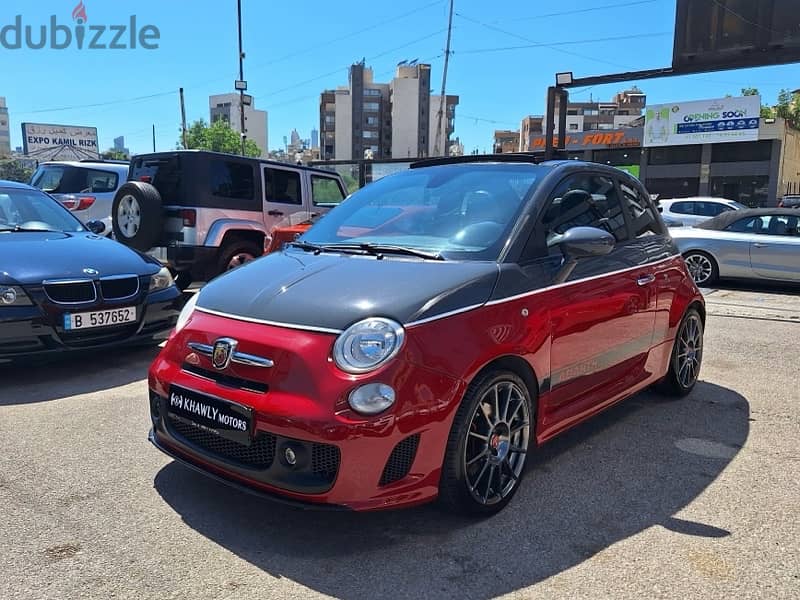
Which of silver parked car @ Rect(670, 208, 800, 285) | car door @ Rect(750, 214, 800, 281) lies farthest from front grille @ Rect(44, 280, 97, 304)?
car door @ Rect(750, 214, 800, 281)

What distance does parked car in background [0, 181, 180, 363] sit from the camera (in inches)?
186

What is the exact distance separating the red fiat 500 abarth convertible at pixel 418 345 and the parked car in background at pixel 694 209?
12.9 metres

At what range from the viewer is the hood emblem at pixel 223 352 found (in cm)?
272

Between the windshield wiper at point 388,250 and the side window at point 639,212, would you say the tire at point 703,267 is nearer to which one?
the side window at point 639,212

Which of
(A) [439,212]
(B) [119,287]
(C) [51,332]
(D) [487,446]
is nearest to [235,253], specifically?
(B) [119,287]

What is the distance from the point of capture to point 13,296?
15.4 ft

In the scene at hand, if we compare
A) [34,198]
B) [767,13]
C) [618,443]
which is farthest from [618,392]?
[767,13]

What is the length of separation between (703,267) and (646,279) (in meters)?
8.03

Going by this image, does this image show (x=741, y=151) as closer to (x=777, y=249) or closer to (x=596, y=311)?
(x=777, y=249)

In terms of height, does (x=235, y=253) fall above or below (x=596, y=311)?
below

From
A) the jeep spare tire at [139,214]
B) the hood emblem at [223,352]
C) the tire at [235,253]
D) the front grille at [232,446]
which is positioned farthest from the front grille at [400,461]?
the jeep spare tire at [139,214]

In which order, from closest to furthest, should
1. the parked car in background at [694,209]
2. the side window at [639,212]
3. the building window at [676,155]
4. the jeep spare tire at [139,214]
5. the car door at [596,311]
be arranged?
the car door at [596,311] → the side window at [639,212] → the jeep spare tire at [139,214] → the parked car in background at [694,209] → the building window at [676,155]

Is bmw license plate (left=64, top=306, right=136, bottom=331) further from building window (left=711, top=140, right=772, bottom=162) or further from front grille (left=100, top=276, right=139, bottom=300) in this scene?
building window (left=711, top=140, right=772, bottom=162)

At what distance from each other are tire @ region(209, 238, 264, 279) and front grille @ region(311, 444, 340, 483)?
19.9 feet
